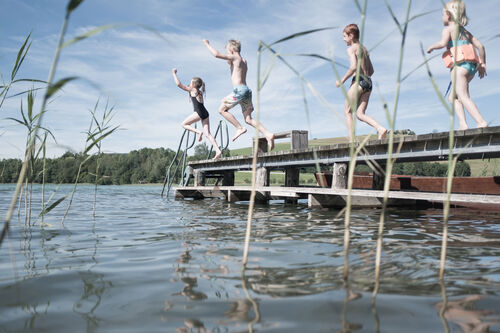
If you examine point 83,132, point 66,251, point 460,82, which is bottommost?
point 66,251

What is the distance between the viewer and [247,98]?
7391mm

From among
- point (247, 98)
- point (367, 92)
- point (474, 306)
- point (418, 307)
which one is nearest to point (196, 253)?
point (418, 307)

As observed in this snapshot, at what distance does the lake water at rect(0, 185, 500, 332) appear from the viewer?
53.9 inches

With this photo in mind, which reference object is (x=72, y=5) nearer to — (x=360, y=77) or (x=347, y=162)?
(x=360, y=77)

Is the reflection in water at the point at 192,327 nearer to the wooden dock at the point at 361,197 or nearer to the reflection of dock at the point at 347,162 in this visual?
the reflection of dock at the point at 347,162

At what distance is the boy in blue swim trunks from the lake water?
14.5 ft

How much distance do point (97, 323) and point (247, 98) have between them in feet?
20.8

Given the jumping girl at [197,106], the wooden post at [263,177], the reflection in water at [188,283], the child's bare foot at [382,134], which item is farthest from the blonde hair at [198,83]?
the reflection in water at [188,283]

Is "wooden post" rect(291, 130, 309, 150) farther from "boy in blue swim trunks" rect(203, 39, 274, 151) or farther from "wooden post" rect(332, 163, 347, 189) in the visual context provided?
"wooden post" rect(332, 163, 347, 189)

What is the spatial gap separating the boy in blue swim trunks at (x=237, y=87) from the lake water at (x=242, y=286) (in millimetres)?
4424

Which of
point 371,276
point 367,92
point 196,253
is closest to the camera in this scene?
point 371,276

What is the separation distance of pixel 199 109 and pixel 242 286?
7150 mm

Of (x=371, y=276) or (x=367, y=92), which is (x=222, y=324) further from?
(x=367, y=92)

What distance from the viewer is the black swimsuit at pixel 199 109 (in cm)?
855
